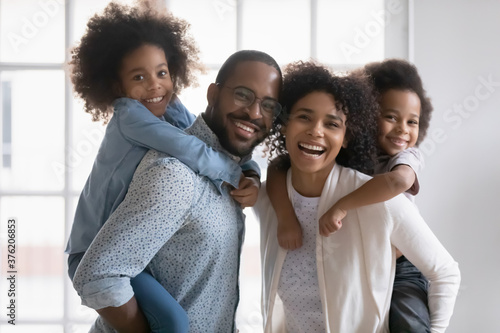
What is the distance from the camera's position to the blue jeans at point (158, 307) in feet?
4.79

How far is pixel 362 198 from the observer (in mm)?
1641

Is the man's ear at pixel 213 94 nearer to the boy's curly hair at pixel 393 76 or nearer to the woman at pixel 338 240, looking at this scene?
the woman at pixel 338 240

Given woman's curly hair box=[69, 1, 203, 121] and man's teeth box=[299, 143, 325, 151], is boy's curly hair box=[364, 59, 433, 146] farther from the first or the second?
woman's curly hair box=[69, 1, 203, 121]

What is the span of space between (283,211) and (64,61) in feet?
6.00

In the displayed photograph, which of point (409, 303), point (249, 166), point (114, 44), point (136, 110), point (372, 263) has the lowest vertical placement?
point (409, 303)

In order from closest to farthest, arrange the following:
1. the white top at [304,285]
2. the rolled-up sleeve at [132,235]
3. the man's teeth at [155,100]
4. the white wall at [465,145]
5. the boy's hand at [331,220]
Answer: the rolled-up sleeve at [132,235] → the boy's hand at [331,220] → the white top at [304,285] → the man's teeth at [155,100] → the white wall at [465,145]

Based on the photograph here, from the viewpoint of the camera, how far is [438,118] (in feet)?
9.73

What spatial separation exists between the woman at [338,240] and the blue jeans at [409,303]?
3 cm

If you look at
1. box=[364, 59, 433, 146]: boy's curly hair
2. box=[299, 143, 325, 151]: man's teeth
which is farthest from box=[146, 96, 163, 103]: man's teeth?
box=[364, 59, 433, 146]: boy's curly hair

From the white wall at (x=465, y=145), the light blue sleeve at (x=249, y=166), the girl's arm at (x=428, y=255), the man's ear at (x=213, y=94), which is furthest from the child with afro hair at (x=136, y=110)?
the white wall at (x=465, y=145)

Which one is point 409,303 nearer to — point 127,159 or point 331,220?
point 331,220

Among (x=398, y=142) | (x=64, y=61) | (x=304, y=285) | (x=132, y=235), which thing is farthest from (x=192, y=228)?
(x=64, y=61)

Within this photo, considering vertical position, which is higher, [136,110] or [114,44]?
[114,44]

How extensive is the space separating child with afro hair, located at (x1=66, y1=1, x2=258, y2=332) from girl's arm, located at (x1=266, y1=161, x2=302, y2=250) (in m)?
0.08
